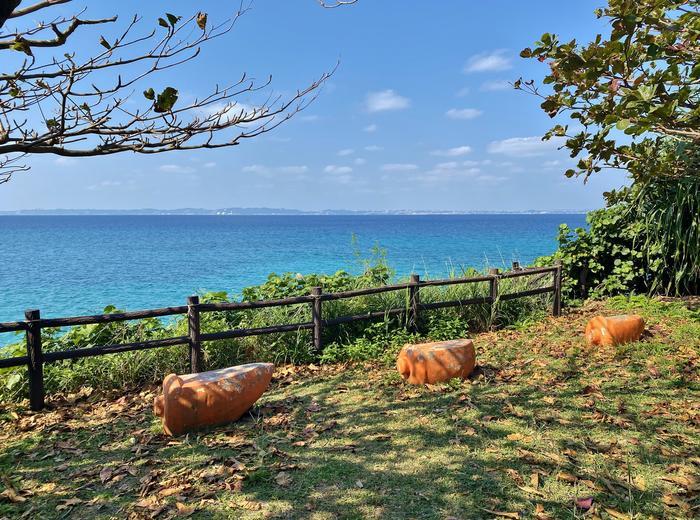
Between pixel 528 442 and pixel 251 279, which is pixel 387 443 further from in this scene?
pixel 251 279

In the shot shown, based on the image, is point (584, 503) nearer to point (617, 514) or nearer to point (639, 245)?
point (617, 514)

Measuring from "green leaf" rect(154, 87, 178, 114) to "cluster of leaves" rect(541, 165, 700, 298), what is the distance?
959cm

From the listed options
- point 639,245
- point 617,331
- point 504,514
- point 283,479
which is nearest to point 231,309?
point 283,479

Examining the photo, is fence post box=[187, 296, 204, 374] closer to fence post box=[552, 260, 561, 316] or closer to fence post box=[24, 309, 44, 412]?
fence post box=[24, 309, 44, 412]

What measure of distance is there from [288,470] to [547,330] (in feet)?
21.0

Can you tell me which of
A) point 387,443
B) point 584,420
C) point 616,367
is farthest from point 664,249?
point 387,443

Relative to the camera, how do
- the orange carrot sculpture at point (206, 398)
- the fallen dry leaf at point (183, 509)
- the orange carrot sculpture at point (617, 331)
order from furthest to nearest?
the orange carrot sculpture at point (617, 331) → the orange carrot sculpture at point (206, 398) → the fallen dry leaf at point (183, 509)

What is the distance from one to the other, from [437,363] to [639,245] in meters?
7.23

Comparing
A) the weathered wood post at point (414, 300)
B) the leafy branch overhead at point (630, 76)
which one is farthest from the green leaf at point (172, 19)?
the weathered wood post at point (414, 300)

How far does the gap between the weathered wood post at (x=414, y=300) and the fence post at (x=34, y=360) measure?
5695 mm

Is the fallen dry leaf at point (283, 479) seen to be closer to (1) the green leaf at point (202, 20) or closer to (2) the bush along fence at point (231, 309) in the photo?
(2) the bush along fence at point (231, 309)

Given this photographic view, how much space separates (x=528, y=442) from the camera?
4383 mm

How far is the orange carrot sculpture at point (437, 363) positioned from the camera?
6176 millimetres

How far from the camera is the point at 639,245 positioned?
10.6 m
